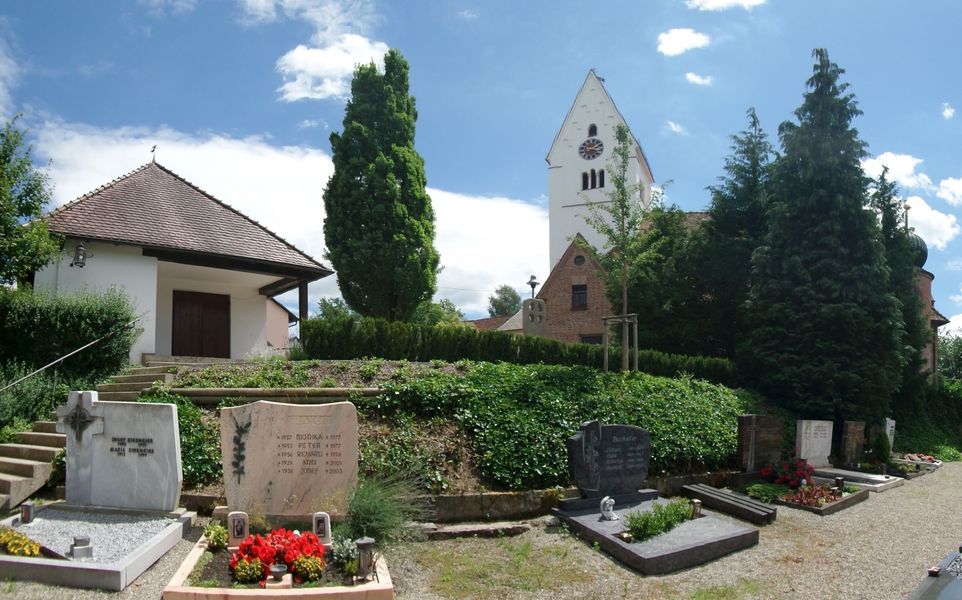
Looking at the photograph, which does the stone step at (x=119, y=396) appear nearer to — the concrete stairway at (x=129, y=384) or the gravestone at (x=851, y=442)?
the concrete stairway at (x=129, y=384)

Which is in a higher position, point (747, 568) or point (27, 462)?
point (27, 462)

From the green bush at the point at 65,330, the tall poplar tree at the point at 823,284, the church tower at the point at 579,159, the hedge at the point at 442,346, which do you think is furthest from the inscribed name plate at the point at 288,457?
the church tower at the point at 579,159

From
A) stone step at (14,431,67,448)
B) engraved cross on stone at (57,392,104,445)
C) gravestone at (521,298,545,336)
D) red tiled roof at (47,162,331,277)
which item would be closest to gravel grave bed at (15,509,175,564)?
engraved cross on stone at (57,392,104,445)

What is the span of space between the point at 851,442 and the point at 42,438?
17.1 meters

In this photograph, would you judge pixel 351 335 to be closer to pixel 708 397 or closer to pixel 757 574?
pixel 708 397

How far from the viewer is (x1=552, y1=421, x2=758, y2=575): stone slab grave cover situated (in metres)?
7.96

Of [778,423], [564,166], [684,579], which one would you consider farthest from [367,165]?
[564,166]

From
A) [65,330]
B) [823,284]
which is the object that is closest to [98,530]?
[65,330]

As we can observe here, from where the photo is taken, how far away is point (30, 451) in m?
10.1

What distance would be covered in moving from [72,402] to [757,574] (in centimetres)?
819

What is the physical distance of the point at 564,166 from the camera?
52.0 metres

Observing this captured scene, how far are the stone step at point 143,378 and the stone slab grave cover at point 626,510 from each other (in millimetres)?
7166

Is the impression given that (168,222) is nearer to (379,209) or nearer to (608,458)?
(379,209)

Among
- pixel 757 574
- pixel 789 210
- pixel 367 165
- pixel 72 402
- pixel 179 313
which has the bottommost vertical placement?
pixel 757 574
